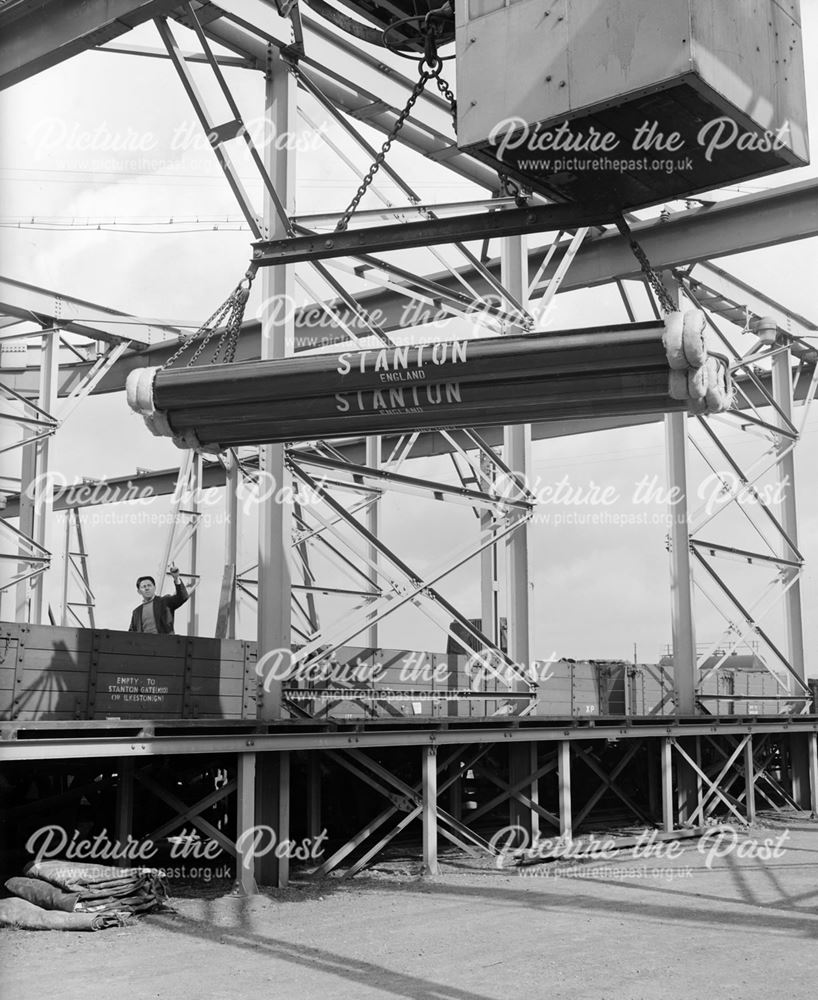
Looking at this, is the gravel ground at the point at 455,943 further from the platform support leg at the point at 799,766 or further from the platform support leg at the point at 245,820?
the platform support leg at the point at 799,766

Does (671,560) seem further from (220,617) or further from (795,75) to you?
(795,75)

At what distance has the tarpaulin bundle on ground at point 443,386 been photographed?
25.3 feet

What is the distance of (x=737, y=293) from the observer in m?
23.8

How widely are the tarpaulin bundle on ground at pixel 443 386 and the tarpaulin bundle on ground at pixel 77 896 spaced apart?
5.01 metres

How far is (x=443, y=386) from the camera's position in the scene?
8078 millimetres

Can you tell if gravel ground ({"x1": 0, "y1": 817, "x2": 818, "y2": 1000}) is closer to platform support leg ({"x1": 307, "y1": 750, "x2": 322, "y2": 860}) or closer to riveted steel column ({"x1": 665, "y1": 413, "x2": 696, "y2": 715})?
platform support leg ({"x1": 307, "y1": 750, "x2": 322, "y2": 860})

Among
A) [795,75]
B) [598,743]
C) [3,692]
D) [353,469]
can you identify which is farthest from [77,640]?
[598,743]

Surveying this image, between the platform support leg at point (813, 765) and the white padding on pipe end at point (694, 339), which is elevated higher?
the white padding on pipe end at point (694, 339)

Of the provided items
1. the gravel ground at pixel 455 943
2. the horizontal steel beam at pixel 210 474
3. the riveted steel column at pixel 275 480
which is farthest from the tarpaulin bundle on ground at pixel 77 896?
the horizontal steel beam at pixel 210 474

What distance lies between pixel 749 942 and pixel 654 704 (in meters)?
13.1

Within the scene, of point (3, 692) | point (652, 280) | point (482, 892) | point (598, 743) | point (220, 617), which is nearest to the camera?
point (652, 280)

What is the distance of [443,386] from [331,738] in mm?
6928

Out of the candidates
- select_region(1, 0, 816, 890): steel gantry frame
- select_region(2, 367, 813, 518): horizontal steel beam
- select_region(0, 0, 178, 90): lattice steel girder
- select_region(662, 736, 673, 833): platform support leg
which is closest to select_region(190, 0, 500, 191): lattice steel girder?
select_region(1, 0, 816, 890): steel gantry frame

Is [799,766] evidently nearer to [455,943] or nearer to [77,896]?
[455,943]
